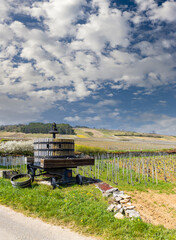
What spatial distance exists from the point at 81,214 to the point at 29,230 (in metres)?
2.18

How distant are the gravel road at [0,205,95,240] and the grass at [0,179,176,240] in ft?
1.37

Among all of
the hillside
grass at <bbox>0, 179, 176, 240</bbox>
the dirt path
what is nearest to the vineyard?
the dirt path

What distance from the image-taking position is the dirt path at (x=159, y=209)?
8770 millimetres

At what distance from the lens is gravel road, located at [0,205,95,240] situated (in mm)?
6023

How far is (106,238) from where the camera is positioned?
19.7 ft

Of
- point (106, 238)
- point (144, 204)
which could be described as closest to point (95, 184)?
point (144, 204)

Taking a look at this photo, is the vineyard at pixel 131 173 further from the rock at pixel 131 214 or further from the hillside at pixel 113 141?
the hillside at pixel 113 141

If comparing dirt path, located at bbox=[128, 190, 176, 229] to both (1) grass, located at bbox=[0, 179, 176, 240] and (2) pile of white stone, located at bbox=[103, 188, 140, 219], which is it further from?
(1) grass, located at bbox=[0, 179, 176, 240]

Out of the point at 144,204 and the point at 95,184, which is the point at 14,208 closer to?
the point at 95,184

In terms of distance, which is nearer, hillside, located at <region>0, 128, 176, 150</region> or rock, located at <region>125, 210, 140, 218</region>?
rock, located at <region>125, 210, 140, 218</region>

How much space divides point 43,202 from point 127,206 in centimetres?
400

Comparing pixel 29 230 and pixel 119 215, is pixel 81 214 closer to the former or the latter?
pixel 119 215

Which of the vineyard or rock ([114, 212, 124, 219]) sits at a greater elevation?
rock ([114, 212, 124, 219])

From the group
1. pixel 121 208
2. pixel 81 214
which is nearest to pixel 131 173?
pixel 121 208
